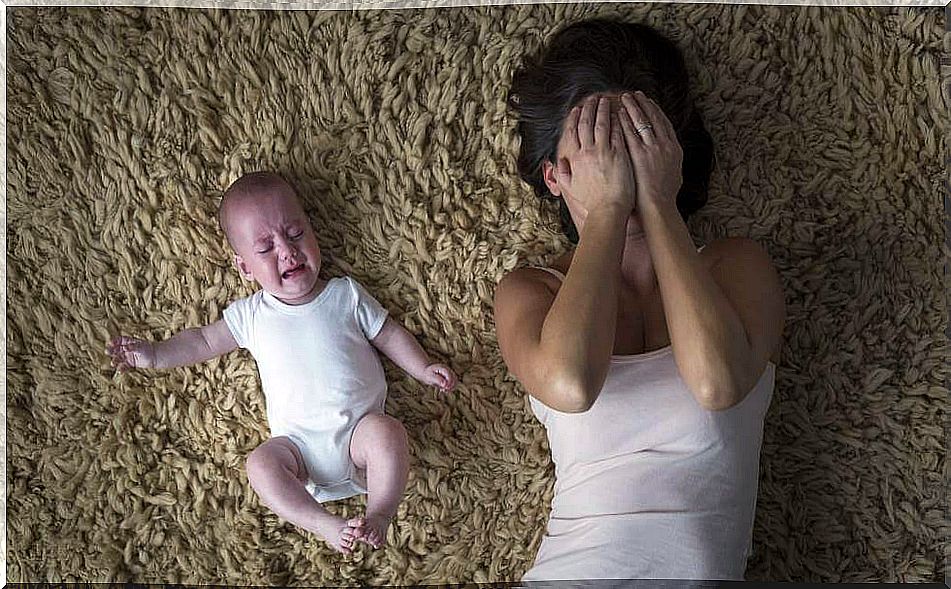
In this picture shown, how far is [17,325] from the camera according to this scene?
146 cm

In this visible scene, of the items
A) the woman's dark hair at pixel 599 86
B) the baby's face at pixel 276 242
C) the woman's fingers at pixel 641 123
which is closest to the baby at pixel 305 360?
the baby's face at pixel 276 242

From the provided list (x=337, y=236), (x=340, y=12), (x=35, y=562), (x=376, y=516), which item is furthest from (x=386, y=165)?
(x=35, y=562)

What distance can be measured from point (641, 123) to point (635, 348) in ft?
1.02

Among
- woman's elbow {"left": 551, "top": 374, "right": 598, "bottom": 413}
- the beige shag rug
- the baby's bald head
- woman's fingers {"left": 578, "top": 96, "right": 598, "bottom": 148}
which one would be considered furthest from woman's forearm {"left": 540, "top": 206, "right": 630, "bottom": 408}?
the baby's bald head

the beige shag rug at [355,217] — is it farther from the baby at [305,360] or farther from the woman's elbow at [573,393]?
the woman's elbow at [573,393]

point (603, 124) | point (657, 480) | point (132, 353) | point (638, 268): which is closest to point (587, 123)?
point (603, 124)

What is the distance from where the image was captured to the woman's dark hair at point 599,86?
53.3 inches

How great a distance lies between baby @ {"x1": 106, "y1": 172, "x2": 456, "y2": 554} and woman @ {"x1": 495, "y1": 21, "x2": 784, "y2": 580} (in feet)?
0.70

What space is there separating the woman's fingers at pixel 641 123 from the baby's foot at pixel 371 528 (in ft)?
2.09

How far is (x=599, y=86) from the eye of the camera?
1.34 m

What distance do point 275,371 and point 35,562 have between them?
484 mm

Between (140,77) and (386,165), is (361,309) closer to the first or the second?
(386,165)

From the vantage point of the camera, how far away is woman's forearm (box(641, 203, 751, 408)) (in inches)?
46.9

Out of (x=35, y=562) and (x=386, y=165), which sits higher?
(x=386, y=165)
